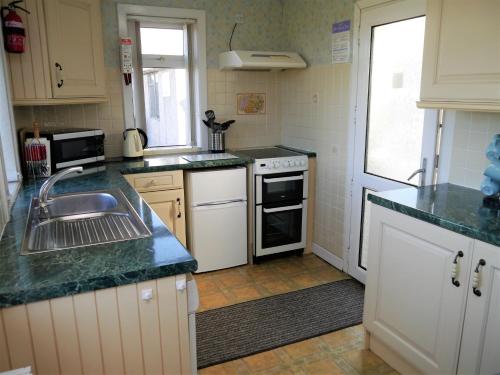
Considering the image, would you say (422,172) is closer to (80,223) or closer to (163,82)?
(80,223)

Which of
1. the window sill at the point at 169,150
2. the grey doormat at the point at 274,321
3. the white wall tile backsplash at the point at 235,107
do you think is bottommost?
the grey doormat at the point at 274,321

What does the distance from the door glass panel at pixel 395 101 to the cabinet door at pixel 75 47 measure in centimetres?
201

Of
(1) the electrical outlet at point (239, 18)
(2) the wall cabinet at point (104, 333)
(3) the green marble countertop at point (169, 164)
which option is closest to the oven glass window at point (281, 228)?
(3) the green marble countertop at point (169, 164)

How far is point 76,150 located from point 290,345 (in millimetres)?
2042

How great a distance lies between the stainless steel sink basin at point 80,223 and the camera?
1.67m

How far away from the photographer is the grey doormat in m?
2.44

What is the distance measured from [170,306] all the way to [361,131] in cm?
214

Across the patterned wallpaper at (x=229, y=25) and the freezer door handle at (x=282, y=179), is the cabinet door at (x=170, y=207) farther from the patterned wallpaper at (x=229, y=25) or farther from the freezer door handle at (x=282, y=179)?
the patterned wallpaper at (x=229, y=25)

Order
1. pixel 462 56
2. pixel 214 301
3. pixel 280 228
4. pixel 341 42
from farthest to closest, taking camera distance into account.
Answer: pixel 280 228 < pixel 341 42 < pixel 214 301 < pixel 462 56

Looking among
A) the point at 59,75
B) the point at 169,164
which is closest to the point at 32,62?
the point at 59,75

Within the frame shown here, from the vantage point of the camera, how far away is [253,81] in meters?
3.96

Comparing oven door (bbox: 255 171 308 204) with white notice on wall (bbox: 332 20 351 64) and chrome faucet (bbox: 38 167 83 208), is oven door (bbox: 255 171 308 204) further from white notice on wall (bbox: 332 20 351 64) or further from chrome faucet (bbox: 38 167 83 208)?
chrome faucet (bbox: 38 167 83 208)

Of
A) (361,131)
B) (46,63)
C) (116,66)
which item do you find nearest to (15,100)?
(46,63)

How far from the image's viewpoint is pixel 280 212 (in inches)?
140
